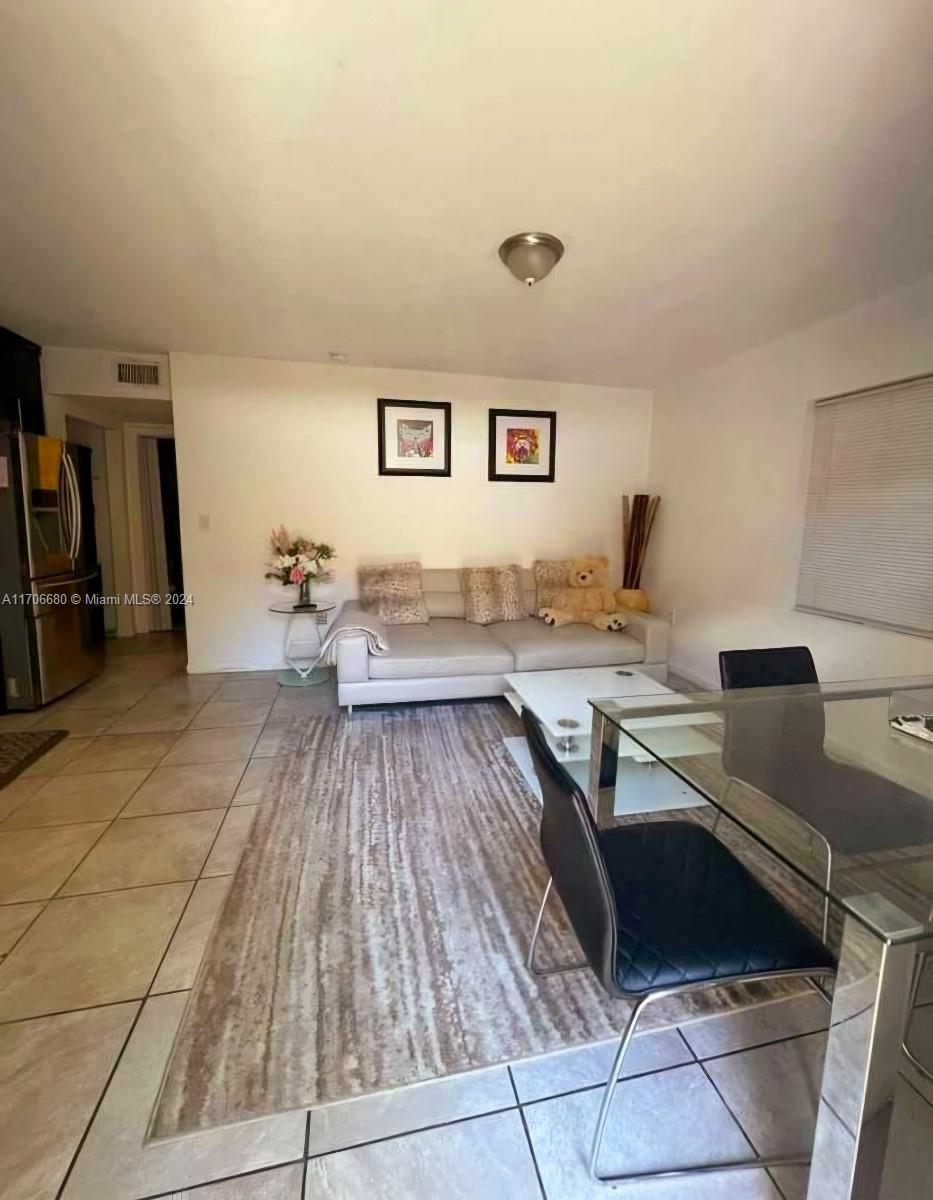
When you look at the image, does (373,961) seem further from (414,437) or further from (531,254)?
(414,437)

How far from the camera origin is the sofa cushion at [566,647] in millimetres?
3441

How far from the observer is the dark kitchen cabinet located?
130 inches

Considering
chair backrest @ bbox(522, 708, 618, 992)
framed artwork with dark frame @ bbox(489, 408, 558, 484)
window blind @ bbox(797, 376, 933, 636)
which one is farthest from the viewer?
framed artwork with dark frame @ bbox(489, 408, 558, 484)

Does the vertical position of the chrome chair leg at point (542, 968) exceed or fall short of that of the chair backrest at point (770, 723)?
it falls short

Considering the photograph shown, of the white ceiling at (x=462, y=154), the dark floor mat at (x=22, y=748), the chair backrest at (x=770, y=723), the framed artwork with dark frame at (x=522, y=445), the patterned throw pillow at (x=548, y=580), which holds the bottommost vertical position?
the dark floor mat at (x=22, y=748)

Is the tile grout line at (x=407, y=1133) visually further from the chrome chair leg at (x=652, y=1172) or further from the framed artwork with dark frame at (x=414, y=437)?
the framed artwork with dark frame at (x=414, y=437)

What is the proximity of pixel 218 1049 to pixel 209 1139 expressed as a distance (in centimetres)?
20

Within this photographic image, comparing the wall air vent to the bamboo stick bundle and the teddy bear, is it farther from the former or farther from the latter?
the bamboo stick bundle

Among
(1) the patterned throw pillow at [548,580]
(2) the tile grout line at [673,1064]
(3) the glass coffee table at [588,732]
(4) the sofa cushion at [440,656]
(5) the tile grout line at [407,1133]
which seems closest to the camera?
(5) the tile grout line at [407,1133]

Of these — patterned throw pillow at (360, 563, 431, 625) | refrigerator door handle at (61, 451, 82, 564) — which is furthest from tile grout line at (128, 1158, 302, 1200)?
refrigerator door handle at (61, 451, 82, 564)

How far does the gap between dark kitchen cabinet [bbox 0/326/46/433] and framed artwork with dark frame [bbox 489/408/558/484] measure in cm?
318

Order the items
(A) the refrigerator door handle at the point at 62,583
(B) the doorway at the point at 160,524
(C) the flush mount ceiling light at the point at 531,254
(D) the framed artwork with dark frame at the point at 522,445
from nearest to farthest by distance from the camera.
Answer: (C) the flush mount ceiling light at the point at 531,254 < (A) the refrigerator door handle at the point at 62,583 < (D) the framed artwork with dark frame at the point at 522,445 < (B) the doorway at the point at 160,524

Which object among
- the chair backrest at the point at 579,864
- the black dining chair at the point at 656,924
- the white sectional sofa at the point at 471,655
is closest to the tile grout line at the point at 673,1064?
the black dining chair at the point at 656,924

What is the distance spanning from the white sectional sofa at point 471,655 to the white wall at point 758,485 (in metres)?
0.51
